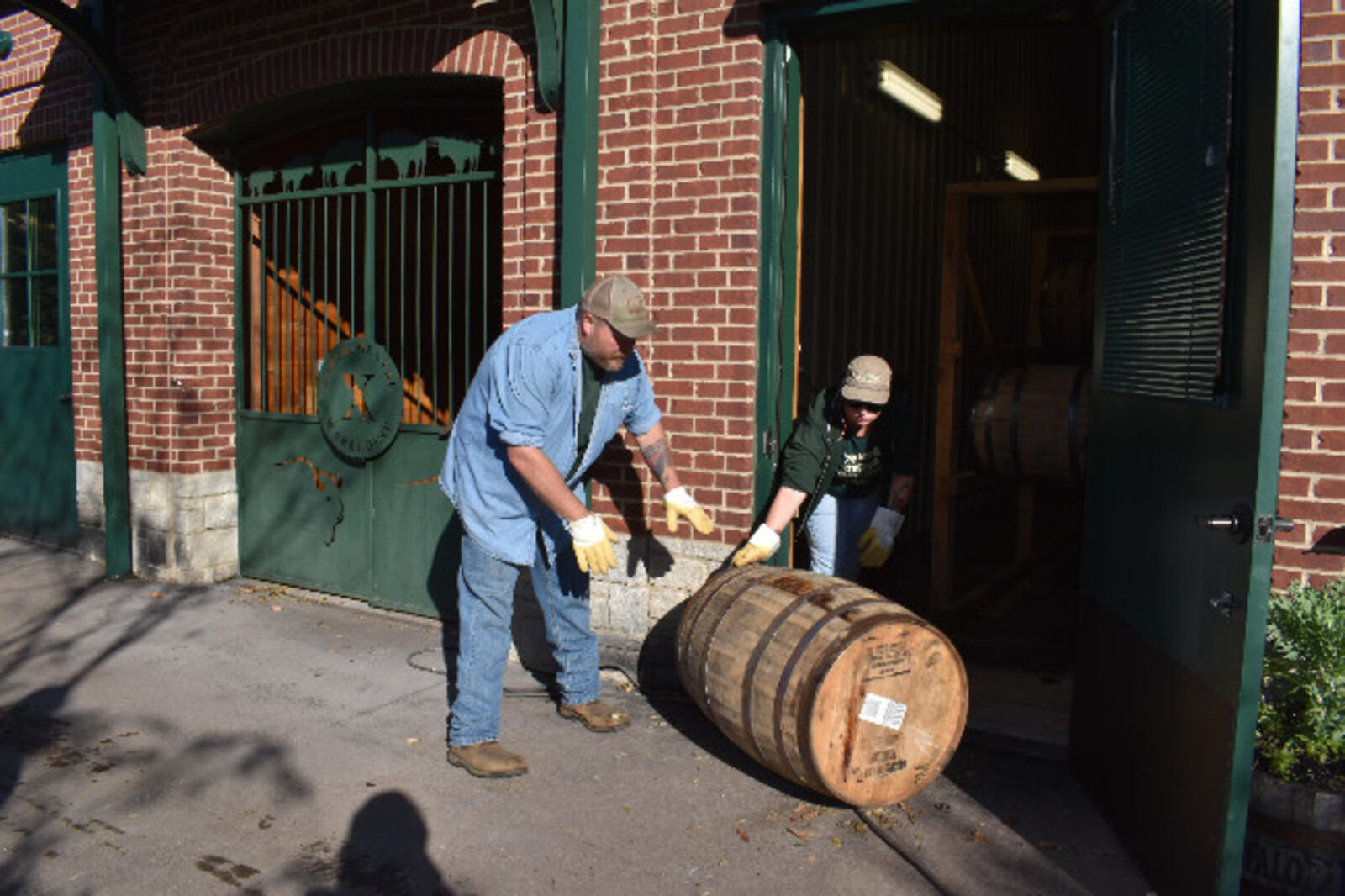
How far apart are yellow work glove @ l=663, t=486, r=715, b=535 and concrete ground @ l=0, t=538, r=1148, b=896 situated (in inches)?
35.6

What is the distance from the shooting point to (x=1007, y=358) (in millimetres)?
7215

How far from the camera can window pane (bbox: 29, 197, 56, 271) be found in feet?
26.9

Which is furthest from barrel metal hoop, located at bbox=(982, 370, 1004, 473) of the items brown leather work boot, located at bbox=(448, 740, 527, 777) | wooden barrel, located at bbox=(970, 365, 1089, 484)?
brown leather work boot, located at bbox=(448, 740, 527, 777)

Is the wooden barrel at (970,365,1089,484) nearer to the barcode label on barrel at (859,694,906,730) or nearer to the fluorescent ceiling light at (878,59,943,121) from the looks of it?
the fluorescent ceiling light at (878,59,943,121)

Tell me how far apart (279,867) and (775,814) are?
66.8 inches

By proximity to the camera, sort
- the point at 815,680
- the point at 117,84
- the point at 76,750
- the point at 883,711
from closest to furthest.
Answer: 1. the point at 815,680
2. the point at 883,711
3. the point at 76,750
4. the point at 117,84

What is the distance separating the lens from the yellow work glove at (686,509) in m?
4.63

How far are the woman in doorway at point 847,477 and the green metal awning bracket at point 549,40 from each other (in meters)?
2.01

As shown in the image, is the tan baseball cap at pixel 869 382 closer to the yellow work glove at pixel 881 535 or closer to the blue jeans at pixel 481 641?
the yellow work glove at pixel 881 535

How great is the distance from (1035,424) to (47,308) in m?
7.31

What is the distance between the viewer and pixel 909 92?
820 cm

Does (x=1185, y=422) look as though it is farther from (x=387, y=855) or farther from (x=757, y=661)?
(x=387, y=855)

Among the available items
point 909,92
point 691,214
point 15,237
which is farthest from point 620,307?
point 15,237

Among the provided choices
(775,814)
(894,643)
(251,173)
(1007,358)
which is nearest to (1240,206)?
(894,643)
